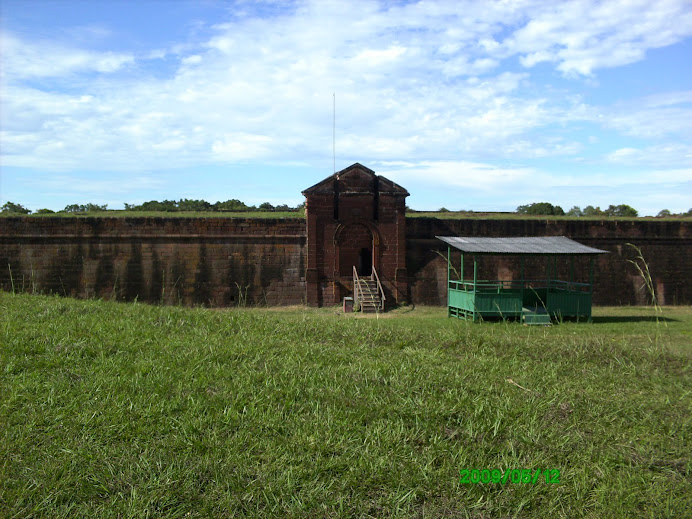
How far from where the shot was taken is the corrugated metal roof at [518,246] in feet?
44.6

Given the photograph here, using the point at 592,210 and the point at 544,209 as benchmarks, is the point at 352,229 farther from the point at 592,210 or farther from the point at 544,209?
the point at 592,210

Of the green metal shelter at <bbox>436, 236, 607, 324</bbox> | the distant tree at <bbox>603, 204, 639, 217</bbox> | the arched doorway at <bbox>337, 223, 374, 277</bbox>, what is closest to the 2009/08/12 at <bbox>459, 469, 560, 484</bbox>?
the green metal shelter at <bbox>436, 236, 607, 324</bbox>

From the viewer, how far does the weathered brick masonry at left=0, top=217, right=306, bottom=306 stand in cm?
1638

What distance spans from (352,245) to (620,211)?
85.8ft

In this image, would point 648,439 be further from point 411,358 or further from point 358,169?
point 358,169

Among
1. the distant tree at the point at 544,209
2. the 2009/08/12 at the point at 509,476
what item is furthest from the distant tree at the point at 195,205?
the 2009/08/12 at the point at 509,476

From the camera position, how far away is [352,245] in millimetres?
17391

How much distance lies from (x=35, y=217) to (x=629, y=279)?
19789 millimetres

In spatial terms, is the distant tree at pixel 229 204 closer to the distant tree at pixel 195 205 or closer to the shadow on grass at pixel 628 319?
the distant tree at pixel 195 205

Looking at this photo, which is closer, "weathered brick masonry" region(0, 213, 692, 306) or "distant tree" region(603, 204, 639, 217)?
"weathered brick masonry" region(0, 213, 692, 306)

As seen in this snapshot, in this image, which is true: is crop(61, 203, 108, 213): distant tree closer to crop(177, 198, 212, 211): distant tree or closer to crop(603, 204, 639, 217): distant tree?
crop(177, 198, 212, 211): distant tree

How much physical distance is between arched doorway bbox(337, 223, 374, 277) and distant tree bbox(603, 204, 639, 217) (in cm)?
A: 2382

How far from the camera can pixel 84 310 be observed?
6938 millimetres

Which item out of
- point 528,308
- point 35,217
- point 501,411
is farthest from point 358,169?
point 501,411
